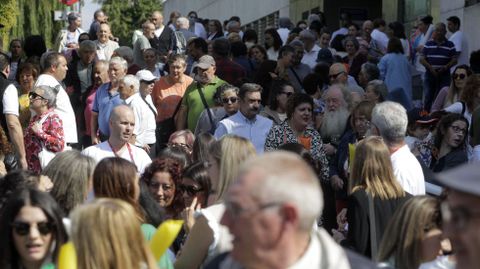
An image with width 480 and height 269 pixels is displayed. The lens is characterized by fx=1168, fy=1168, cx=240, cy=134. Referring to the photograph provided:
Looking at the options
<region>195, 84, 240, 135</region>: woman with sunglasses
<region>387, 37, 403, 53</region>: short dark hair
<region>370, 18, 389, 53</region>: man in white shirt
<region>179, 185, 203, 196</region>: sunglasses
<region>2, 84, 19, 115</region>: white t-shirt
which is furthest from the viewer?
<region>370, 18, 389, 53</region>: man in white shirt

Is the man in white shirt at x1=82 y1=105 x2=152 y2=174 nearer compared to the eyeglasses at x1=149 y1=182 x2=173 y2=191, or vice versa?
the eyeglasses at x1=149 y1=182 x2=173 y2=191

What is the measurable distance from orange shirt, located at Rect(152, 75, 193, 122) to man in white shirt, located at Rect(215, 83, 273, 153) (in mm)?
2387

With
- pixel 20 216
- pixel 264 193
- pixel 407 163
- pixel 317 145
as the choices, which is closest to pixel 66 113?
pixel 317 145

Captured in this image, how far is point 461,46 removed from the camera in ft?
62.0

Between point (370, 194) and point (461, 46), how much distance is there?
11546 millimetres

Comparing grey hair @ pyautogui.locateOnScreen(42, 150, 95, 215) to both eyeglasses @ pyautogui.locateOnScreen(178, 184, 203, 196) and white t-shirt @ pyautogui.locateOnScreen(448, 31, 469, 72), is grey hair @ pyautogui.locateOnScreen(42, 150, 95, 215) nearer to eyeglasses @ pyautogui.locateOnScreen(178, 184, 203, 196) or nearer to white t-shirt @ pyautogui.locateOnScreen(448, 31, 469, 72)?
eyeglasses @ pyautogui.locateOnScreen(178, 184, 203, 196)

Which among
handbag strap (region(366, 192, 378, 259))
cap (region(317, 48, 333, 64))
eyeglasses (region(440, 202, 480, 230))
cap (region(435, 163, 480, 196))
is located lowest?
handbag strap (region(366, 192, 378, 259))

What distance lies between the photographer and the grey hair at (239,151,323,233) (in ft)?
12.9

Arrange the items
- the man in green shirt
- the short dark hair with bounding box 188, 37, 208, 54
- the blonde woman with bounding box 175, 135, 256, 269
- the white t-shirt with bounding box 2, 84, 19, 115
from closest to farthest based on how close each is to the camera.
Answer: the blonde woman with bounding box 175, 135, 256, 269
the white t-shirt with bounding box 2, 84, 19, 115
the man in green shirt
the short dark hair with bounding box 188, 37, 208, 54

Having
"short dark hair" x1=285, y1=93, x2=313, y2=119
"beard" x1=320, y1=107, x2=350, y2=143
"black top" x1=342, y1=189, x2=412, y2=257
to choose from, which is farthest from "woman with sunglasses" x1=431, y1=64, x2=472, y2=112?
"black top" x1=342, y1=189, x2=412, y2=257

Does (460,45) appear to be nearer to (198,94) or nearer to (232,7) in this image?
(198,94)

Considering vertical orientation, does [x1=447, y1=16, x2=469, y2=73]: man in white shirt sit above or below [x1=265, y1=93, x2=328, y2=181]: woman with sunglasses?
above

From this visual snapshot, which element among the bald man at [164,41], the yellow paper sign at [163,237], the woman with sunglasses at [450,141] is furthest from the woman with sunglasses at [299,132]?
the bald man at [164,41]

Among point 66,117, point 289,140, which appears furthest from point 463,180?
point 66,117
